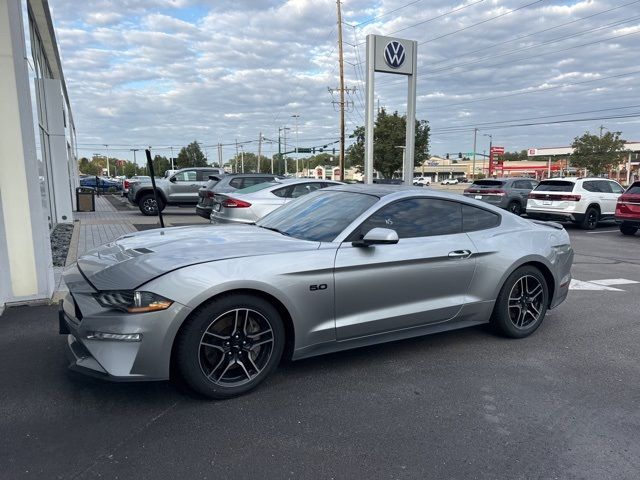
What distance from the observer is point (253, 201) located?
33.2 ft

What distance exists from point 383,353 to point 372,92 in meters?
10.8

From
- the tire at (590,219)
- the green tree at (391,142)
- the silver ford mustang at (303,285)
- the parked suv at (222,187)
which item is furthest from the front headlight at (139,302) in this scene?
the green tree at (391,142)

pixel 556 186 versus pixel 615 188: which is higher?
pixel 556 186

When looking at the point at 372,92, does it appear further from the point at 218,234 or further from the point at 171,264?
the point at 171,264

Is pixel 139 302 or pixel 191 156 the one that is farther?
pixel 191 156

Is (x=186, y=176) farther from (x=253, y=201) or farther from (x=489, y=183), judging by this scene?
(x=489, y=183)

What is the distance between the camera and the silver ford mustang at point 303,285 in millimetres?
3186

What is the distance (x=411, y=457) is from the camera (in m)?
2.87

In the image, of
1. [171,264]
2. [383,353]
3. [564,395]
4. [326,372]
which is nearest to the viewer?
[171,264]

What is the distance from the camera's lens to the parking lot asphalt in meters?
2.77

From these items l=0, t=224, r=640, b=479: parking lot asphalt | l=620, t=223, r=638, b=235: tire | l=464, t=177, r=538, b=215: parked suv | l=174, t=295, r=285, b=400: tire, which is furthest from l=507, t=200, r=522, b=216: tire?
l=174, t=295, r=285, b=400: tire

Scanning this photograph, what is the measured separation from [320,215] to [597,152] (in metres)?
56.4

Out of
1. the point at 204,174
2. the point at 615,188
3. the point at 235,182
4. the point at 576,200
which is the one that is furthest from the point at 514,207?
the point at 204,174

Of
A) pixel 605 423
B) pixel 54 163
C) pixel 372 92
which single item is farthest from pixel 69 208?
pixel 605 423
